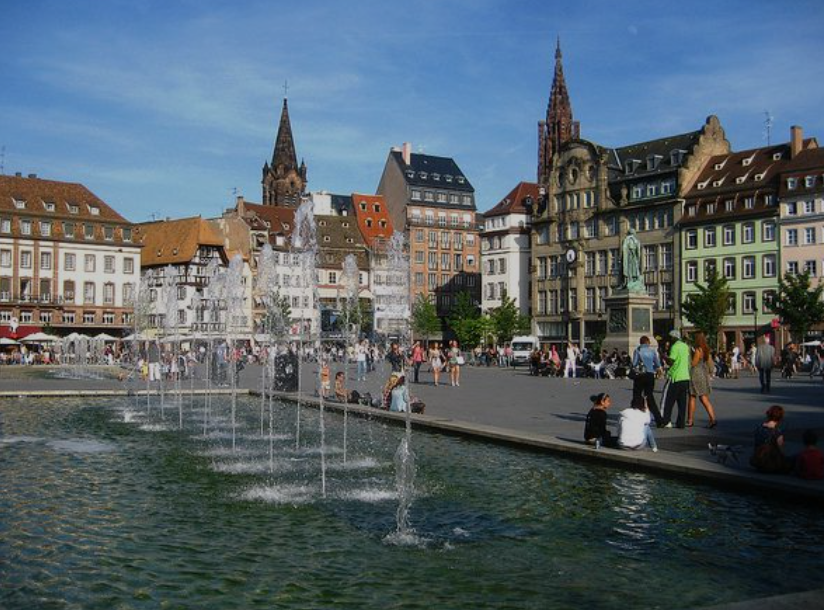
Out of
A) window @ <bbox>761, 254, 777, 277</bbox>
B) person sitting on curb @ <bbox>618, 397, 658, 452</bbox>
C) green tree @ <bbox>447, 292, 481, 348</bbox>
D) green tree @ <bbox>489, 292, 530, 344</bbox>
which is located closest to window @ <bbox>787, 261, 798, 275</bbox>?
window @ <bbox>761, 254, 777, 277</bbox>

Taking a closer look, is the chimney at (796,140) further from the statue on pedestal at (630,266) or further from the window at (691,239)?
the statue on pedestal at (630,266)

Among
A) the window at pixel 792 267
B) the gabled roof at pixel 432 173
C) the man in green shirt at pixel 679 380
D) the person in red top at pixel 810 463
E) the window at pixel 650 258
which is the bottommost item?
the person in red top at pixel 810 463

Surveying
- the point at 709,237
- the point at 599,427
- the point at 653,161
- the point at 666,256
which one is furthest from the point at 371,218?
the point at 599,427

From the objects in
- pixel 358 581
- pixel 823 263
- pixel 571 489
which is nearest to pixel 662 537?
pixel 571 489

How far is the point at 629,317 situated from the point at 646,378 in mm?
21558

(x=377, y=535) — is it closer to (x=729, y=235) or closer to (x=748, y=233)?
(x=748, y=233)

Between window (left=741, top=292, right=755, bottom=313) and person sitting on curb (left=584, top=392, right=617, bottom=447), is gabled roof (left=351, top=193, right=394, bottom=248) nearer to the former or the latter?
window (left=741, top=292, right=755, bottom=313)

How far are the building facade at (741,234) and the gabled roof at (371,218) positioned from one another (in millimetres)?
44474

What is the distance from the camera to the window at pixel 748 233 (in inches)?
2894

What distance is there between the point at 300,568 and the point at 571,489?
5.13m

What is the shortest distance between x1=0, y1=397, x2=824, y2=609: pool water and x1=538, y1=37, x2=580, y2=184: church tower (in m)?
118

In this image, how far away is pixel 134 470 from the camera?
15.5m

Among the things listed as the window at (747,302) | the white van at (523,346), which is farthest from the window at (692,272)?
the white van at (523,346)

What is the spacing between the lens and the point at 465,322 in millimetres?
96688
